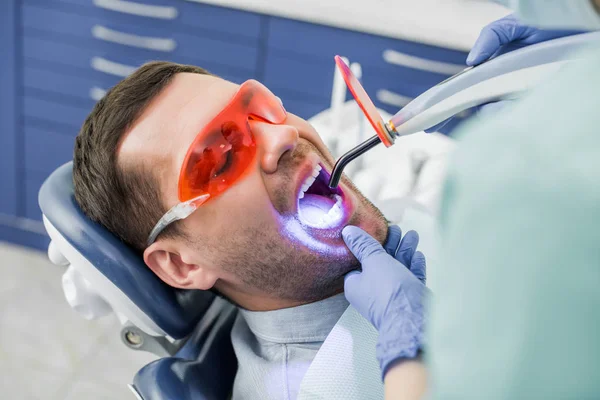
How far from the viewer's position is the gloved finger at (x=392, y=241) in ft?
4.30

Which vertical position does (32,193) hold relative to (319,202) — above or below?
below

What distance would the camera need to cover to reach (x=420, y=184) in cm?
180

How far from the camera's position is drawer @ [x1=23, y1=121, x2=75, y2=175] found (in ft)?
9.17

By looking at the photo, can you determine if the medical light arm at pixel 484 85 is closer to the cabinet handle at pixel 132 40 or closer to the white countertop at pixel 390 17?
the white countertop at pixel 390 17

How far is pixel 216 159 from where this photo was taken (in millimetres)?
1192

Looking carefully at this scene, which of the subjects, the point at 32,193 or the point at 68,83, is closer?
the point at 68,83

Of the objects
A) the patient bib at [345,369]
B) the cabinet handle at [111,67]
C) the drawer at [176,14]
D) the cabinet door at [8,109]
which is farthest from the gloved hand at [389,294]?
the cabinet door at [8,109]

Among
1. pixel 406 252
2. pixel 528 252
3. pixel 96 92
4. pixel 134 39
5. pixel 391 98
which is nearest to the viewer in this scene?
pixel 528 252

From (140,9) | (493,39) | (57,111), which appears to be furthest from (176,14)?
(493,39)

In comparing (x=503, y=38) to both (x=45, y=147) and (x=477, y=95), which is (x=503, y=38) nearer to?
(x=477, y=95)

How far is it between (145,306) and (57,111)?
1.82 metres

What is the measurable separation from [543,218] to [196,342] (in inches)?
41.2

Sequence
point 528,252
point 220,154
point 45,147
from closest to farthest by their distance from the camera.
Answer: point 528,252, point 220,154, point 45,147

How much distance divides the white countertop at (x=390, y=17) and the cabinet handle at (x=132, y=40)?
254 mm
